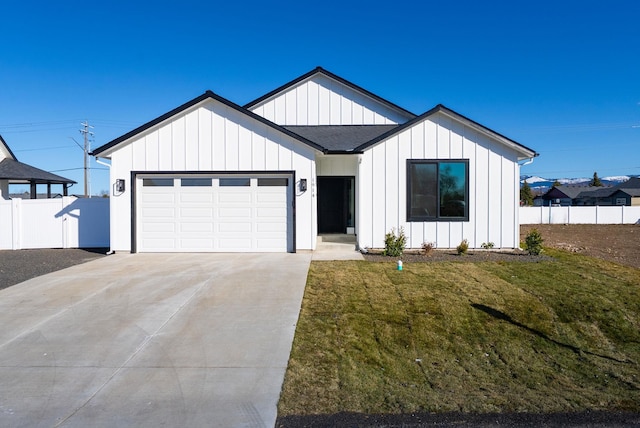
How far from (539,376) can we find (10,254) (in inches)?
579

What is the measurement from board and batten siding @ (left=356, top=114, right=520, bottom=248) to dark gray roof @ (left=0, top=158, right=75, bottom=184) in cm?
1553

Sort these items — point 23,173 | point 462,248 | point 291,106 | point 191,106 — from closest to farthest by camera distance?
point 462,248 → point 191,106 → point 291,106 → point 23,173

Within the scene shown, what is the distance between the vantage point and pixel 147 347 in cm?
553

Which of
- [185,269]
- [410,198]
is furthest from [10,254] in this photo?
[410,198]

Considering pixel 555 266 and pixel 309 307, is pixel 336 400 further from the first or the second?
pixel 555 266

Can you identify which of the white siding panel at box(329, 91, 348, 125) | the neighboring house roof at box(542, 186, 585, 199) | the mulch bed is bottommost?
the mulch bed

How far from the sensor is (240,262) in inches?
420

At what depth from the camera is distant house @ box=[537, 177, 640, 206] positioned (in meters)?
50.5

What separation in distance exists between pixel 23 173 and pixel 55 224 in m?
6.82

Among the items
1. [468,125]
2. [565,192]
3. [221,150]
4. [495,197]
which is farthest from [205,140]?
[565,192]

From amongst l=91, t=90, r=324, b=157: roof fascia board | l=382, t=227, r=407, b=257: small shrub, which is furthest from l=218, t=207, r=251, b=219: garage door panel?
l=382, t=227, r=407, b=257: small shrub

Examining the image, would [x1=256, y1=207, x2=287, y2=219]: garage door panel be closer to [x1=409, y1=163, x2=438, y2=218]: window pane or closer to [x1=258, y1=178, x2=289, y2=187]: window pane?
[x1=258, y1=178, x2=289, y2=187]: window pane

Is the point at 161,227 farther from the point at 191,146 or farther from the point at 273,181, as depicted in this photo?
the point at 273,181

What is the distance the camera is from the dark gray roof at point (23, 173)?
→ 1864 centimetres
